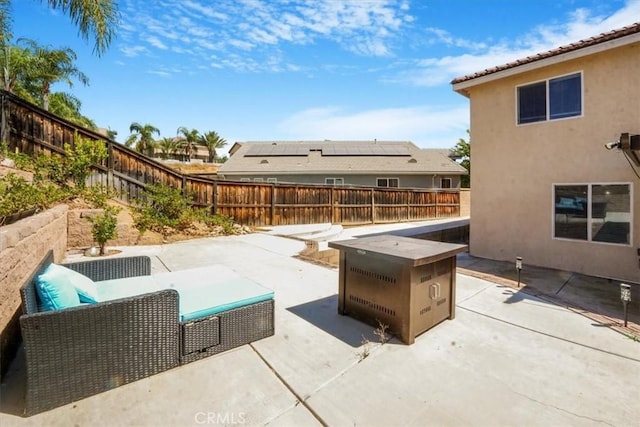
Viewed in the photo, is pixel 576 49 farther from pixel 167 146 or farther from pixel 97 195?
pixel 167 146

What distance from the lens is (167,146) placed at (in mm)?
45031

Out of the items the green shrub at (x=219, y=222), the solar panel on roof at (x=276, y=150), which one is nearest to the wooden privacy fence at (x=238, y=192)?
the green shrub at (x=219, y=222)

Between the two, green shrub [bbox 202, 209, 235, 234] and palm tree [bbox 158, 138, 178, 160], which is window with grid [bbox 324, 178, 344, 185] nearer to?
green shrub [bbox 202, 209, 235, 234]

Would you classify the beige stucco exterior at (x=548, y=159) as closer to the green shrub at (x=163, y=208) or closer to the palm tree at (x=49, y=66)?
the green shrub at (x=163, y=208)

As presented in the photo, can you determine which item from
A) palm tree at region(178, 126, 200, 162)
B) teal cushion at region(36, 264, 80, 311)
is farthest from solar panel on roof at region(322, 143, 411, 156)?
palm tree at region(178, 126, 200, 162)

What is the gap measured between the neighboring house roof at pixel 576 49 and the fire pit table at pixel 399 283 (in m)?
6.14

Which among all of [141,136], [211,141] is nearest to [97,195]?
[141,136]

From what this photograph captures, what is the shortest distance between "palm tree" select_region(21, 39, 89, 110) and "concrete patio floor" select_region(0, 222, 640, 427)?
24.8 metres

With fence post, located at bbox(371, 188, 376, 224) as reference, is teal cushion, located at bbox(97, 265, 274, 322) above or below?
below

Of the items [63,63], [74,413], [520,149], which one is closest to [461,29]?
[520,149]

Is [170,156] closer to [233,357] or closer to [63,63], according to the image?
[63,63]

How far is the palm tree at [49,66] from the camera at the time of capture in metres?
19.2

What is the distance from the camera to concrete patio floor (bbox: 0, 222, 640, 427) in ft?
7.20

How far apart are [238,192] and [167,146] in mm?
39683
